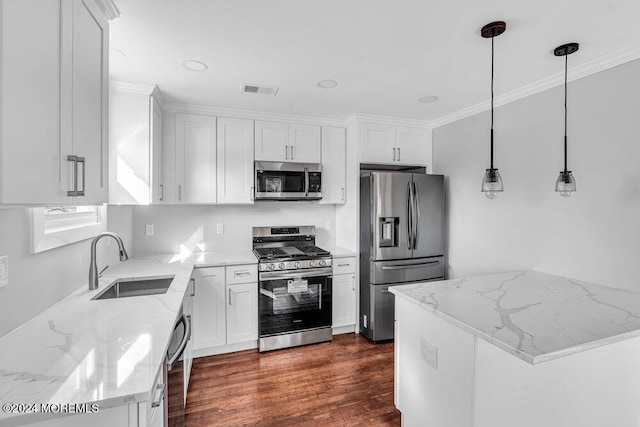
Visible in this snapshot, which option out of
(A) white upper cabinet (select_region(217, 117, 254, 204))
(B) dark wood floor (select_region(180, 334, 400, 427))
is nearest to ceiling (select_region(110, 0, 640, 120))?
(A) white upper cabinet (select_region(217, 117, 254, 204))

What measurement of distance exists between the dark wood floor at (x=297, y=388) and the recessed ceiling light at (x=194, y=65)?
2462mm

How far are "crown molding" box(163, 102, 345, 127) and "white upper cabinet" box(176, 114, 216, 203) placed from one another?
0.06 meters

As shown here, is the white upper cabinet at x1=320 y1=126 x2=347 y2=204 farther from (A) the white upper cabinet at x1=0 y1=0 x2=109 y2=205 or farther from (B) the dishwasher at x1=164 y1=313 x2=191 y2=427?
(A) the white upper cabinet at x1=0 y1=0 x2=109 y2=205

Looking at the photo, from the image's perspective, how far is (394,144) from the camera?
3584 mm

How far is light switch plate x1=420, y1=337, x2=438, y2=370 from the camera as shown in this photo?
1.67 meters

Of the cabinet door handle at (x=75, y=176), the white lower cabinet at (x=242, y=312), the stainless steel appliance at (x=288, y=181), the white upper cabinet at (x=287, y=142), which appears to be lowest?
the white lower cabinet at (x=242, y=312)

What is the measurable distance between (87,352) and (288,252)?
7.11 ft

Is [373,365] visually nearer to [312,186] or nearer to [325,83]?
[312,186]

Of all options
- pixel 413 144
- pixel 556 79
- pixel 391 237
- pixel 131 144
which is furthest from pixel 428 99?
pixel 131 144

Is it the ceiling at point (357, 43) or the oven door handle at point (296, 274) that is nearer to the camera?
the ceiling at point (357, 43)

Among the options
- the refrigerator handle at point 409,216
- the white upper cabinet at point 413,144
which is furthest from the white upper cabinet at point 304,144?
the refrigerator handle at point 409,216

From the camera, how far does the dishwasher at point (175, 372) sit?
141cm

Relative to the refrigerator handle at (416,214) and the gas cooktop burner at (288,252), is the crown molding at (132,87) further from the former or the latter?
the refrigerator handle at (416,214)

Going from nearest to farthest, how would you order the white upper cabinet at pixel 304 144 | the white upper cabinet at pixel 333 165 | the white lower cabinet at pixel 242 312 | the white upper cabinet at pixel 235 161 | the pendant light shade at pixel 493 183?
the pendant light shade at pixel 493 183 → the white lower cabinet at pixel 242 312 → the white upper cabinet at pixel 235 161 → the white upper cabinet at pixel 304 144 → the white upper cabinet at pixel 333 165
